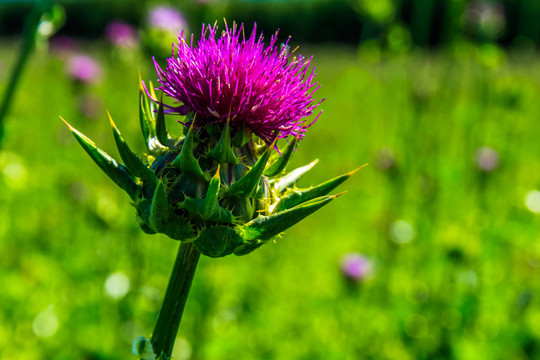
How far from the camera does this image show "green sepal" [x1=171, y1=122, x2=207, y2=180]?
54.2 inches

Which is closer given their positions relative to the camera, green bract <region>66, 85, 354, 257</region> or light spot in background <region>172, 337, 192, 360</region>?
green bract <region>66, 85, 354, 257</region>

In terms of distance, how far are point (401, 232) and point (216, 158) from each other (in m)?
3.23

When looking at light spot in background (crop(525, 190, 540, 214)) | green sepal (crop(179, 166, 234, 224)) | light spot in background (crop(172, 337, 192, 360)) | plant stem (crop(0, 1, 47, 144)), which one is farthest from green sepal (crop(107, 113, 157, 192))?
light spot in background (crop(525, 190, 540, 214))

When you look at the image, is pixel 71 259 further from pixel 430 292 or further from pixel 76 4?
pixel 76 4

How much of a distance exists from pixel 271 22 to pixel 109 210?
91.2 ft

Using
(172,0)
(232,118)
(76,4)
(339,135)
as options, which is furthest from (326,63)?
(76,4)

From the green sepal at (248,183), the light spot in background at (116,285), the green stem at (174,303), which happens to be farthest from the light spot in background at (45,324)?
the green sepal at (248,183)

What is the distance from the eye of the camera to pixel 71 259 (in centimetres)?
416

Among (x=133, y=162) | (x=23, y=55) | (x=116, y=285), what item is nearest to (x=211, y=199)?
(x=133, y=162)

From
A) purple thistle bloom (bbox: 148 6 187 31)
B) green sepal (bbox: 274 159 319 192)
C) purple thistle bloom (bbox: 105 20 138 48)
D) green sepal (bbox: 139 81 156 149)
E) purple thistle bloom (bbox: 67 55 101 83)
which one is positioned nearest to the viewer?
green sepal (bbox: 139 81 156 149)

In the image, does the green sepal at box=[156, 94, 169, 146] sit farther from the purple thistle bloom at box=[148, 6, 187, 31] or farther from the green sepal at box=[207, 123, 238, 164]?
the purple thistle bloom at box=[148, 6, 187, 31]

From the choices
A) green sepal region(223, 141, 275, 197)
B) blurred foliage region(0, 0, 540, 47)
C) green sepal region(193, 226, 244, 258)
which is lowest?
blurred foliage region(0, 0, 540, 47)

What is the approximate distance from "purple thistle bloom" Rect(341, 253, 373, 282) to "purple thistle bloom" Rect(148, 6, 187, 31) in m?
2.06

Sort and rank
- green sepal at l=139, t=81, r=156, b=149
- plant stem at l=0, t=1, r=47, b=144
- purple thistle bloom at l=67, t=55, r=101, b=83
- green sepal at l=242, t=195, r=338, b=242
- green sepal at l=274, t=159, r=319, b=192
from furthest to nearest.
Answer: purple thistle bloom at l=67, t=55, r=101, b=83
plant stem at l=0, t=1, r=47, b=144
green sepal at l=274, t=159, r=319, b=192
green sepal at l=139, t=81, r=156, b=149
green sepal at l=242, t=195, r=338, b=242
